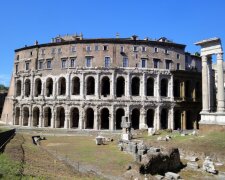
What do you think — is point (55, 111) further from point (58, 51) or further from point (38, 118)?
point (58, 51)

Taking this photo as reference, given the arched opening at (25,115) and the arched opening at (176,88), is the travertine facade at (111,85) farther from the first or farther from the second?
the arched opening at (25,115)

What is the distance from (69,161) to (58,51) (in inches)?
1342

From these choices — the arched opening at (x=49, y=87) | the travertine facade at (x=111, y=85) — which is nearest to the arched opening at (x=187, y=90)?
the travertine facade at (x=111, y=85)

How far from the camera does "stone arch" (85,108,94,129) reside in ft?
167

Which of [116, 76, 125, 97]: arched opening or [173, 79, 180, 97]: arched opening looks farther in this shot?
[173, 79, 180, 97]: arched opening

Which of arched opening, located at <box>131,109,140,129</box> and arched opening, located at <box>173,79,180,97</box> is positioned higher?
arched opening, located at <box>173,79,180,97</box>

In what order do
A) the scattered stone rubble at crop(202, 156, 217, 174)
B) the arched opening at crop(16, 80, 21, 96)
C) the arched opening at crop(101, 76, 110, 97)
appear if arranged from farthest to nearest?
the arched opening at crop(16, 80, 21, 96)
the arched opening at crop(101, 76, 110, 97)
the scattered stone rubble at crop(202, 156, 217, 174)

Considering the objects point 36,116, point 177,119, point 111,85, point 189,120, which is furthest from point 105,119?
point 189,120

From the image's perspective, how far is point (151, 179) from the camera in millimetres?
17641

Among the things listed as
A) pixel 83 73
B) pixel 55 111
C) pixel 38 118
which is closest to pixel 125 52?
pixel 83 73

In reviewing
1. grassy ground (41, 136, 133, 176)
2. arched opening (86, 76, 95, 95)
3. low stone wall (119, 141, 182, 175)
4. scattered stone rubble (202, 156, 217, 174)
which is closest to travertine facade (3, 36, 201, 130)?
arched opening (86, 76, 95, 95)

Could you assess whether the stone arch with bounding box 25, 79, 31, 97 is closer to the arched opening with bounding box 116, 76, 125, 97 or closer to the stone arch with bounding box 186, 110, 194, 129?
the arched opening with bounding box 116, 76, 125, 97

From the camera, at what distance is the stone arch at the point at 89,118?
51.0m

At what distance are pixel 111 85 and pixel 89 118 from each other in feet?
25.5
